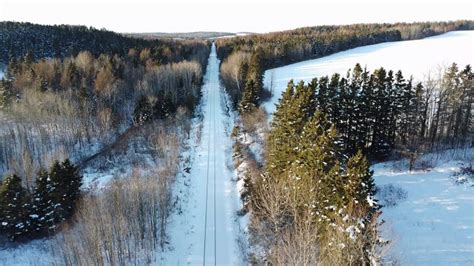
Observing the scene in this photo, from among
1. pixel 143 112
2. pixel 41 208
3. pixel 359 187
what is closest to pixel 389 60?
pixel 143 112

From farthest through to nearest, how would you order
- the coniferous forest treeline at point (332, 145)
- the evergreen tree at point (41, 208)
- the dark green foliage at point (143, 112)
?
the dark green foliage at point (143, 112) < the evergreen tree at point (41, 208) < the coniferous forest treeline at point (332, 145)

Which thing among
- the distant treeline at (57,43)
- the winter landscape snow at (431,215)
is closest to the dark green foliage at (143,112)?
the distant treeline at (57,43)

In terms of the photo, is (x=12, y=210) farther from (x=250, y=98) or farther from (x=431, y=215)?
(x=250, y=98)

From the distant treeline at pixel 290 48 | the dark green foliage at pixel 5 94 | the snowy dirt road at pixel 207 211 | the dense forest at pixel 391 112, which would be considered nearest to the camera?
the snowy dirt road at pixel 207 211

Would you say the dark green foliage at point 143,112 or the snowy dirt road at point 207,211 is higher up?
the dark green foliage at point 143,112

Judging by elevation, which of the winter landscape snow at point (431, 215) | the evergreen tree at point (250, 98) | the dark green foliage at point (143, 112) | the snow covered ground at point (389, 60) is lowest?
the winter landscape snow at point (431, 215)

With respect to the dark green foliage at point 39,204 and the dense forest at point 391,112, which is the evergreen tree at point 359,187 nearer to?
the dark green foliage at point 39,204

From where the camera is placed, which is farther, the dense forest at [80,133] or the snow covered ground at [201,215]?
the dense forest at [80,133]
